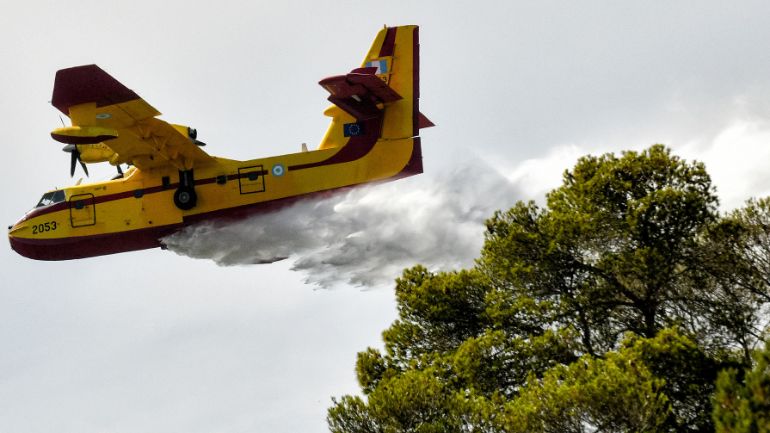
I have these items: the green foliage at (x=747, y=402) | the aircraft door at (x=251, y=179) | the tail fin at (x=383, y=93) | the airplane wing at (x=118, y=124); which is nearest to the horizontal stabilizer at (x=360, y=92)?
the tail fin at (x=383, y=93)

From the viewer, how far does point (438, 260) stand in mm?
31594

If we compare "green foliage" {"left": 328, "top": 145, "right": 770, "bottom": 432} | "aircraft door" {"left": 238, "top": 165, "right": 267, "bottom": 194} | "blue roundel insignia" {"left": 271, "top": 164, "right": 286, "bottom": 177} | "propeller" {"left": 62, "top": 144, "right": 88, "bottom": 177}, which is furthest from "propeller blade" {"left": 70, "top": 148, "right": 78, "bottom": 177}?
"green foliage" {"left": 328, "top": 145, "right": 770, "bottom": 432}

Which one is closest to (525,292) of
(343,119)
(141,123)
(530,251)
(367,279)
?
(530,251)

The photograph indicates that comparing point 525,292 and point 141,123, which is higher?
point 141,123

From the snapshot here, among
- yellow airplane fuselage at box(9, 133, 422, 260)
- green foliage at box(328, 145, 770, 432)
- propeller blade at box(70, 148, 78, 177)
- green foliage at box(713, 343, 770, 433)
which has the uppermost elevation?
propeller blade at box(70, 148, 78, 177)

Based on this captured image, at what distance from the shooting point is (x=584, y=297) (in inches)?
1186

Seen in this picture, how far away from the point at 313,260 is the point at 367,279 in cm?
180

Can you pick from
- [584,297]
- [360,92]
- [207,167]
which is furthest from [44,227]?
[584,297]

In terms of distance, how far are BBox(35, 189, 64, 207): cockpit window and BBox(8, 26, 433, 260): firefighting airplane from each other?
42 millimetres

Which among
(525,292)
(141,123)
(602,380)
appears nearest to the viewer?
(602,380)

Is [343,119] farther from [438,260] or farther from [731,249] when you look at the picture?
[731,249]

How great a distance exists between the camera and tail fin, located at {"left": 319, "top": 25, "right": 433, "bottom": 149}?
1117 inches

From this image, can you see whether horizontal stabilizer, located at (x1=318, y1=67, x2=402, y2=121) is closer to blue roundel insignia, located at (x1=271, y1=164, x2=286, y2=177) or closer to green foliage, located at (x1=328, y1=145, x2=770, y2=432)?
blue roundel insignia, located at (x1=271, y1=164, x2=286, y2=177)

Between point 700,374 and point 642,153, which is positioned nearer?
point 700,374
